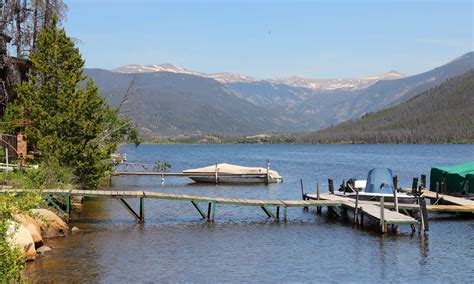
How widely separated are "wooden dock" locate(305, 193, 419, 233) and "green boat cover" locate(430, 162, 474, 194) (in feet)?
29.1

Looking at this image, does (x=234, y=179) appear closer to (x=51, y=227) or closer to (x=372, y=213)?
(x=372, y=213)

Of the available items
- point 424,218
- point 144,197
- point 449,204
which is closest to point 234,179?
point 449,204

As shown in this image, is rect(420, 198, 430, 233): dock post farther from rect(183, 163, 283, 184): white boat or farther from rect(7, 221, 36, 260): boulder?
rect(183, 163, 283, 184): white boat

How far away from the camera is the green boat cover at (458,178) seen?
4503cm

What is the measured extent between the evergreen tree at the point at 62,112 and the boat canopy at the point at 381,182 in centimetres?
1696

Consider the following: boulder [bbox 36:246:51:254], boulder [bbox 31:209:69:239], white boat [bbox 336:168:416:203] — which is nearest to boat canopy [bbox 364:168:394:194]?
white boat [bbox 336:168:416:203]

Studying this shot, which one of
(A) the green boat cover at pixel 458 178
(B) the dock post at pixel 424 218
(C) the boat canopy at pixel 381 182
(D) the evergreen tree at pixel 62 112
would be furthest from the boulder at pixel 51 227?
(A) the green boat cover at pixel 458 178

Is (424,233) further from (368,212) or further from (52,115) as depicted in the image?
(52,115)

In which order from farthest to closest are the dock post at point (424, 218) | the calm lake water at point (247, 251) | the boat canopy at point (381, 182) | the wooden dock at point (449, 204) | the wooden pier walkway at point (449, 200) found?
the boat canopy at point (381, 182), the wooden pier walkway at point (449, 200), the wooden dock at point (449, 204), the dock post at point (424, 218), the calm lake water at point (247, 251)

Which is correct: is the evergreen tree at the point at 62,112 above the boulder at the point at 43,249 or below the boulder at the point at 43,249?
above

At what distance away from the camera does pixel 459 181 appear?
45812 millimetres

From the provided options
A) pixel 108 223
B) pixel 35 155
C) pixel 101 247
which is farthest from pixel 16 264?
pixel 35 155

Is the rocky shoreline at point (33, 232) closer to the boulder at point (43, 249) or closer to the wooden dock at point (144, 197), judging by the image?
the boulder at point (43, 249)

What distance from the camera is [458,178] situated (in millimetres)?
46000
